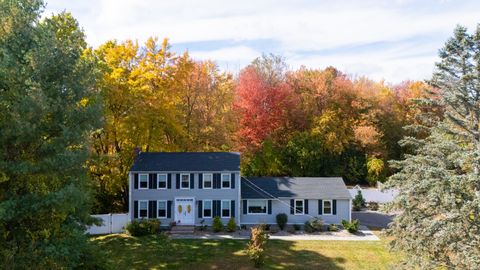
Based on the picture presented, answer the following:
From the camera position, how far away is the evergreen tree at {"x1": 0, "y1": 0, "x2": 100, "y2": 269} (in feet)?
43.6

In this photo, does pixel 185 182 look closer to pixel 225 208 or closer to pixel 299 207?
pixel 225 208

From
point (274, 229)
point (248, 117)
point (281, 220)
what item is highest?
point (248, 117)

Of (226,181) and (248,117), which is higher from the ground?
(248,117)

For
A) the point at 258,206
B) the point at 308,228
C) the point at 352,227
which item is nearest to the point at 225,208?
the point at 258,206

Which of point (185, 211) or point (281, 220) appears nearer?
point (281, 220)

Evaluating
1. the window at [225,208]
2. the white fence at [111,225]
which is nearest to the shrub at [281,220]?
the window at [225,208]

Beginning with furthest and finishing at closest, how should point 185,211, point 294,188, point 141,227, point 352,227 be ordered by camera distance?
point 294,188, point 185,211, point 352,227, point 141,227

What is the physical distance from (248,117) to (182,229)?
13.9 m

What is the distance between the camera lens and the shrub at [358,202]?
38438mm

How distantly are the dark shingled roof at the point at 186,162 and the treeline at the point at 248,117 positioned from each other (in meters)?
2.04

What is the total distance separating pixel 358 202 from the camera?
3875cm

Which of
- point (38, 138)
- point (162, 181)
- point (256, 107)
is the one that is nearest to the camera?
point (38, 138)

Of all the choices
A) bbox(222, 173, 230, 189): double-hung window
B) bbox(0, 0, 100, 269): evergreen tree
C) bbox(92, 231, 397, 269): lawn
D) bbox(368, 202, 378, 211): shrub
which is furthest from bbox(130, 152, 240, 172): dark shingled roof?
bbox(368, 202, 378, 211): shrub

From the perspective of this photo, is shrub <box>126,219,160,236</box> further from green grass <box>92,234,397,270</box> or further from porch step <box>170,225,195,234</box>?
porch step <box>170,225,195,234</box>
